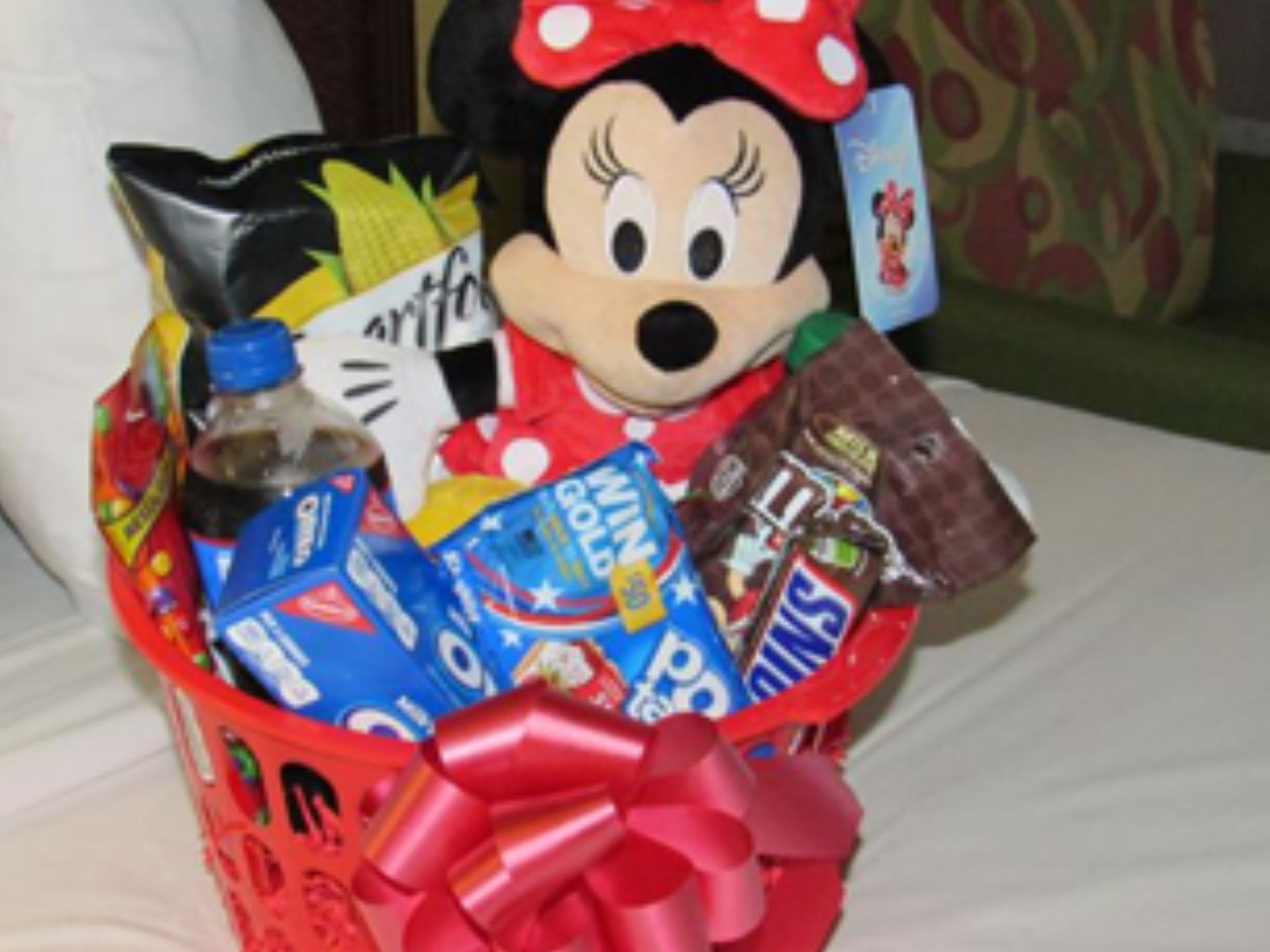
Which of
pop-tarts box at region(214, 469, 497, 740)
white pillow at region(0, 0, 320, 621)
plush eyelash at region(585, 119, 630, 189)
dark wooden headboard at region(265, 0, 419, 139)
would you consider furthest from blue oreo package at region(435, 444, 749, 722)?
dark wooden headboard at region(265, 0, 419, 139)

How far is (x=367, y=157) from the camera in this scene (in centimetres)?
80

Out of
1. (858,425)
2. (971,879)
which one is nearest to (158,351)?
(858,425)

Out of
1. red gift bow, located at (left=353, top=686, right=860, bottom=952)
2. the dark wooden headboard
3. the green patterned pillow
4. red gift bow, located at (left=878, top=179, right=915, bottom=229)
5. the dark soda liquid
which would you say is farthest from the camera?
the green patterned pillow

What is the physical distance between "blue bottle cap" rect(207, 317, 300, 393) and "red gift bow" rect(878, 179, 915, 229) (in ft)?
0.98

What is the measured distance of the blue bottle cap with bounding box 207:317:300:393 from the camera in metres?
0.62

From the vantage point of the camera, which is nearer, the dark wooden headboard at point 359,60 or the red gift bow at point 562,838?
the red gift bow at point 562,838

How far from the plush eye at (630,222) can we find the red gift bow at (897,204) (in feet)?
0.40

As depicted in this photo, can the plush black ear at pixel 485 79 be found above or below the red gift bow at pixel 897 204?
above

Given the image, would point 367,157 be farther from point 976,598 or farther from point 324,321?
point 976,598

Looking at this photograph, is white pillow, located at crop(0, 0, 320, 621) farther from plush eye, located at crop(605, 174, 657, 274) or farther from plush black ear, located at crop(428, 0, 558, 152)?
plush eye, located at crop(605, 174, 657, 274)

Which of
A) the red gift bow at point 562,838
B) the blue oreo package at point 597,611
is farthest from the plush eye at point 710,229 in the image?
the red gift bow at point 562,838

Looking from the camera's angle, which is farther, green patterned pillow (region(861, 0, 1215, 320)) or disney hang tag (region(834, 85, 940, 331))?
green patterned pillow (region(861, 0, 1215, 320))

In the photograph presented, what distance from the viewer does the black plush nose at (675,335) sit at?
0.71 metres

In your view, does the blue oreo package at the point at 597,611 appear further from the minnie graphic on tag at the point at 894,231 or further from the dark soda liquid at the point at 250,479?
the minnie graphic on tag at the point at 894,231
